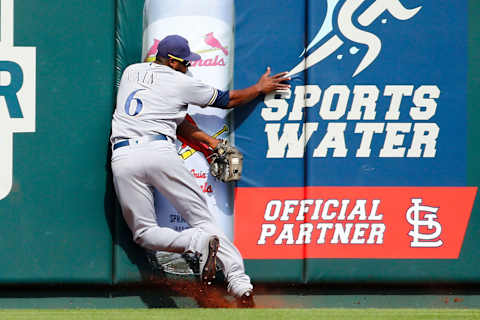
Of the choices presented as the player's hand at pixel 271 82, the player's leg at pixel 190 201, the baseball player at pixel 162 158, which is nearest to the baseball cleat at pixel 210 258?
the baseball player at pixel 162 158

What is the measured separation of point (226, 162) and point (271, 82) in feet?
2.40

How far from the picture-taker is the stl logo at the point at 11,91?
5418 mm

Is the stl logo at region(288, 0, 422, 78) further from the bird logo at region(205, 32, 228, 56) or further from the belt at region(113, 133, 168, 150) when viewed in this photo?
the belt at region(113, 133, 168, 150)

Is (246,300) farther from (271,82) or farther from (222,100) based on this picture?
(271,82)

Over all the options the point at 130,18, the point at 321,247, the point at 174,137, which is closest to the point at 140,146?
the point at 174,137

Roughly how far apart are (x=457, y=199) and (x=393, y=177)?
54cm

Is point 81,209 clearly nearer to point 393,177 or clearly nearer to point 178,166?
point 178,166

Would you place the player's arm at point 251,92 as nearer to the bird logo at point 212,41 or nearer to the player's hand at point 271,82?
the player's hand at point 271,82

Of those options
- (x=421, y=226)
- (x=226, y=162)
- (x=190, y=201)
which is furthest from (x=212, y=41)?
(x=421, y=226)

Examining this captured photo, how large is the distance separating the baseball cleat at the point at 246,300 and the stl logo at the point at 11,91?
1.95 metres

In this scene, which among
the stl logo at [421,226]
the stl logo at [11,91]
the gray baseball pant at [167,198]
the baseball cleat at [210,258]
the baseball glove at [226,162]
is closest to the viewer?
the baseball cleat at [210,258]

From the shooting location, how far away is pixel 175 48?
17.3ft

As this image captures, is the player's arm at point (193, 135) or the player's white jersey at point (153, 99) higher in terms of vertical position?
the player's white jersey at point (153, 99)

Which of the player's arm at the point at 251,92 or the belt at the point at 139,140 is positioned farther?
the player's arm at the point at 251,92
